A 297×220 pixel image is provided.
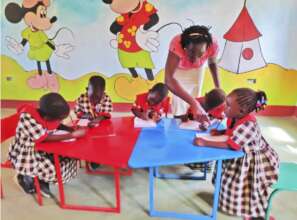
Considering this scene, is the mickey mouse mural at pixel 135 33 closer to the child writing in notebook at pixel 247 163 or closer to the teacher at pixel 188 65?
the teacher at pixel 188 65

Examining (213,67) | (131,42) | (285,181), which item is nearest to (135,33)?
(131,42)

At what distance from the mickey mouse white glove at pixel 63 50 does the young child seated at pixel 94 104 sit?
171 cm

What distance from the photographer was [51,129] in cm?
177

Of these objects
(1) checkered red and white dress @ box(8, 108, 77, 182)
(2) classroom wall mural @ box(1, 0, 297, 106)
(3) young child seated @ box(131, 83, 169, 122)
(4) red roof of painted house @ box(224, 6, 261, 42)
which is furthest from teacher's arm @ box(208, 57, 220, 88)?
(1) checkered red and white dress @ box(8, 108, 77, 182)

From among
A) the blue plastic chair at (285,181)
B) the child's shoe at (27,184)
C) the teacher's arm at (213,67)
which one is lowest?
the child's shoe at (27,184)

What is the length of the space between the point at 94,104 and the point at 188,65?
2.97 ft

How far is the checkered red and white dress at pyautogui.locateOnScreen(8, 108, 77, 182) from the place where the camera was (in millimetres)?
1662

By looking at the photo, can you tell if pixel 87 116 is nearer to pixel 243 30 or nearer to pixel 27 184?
pixel 27 184

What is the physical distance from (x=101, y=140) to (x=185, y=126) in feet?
1.96

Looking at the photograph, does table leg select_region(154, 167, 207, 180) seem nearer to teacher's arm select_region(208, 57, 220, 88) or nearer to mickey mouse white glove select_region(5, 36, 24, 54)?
teacher's arm select_region(208, 57, 220, 88)

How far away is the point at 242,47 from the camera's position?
11.4 feet

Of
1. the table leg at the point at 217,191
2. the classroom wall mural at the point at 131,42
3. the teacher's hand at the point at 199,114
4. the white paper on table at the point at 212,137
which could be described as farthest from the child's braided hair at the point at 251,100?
the classroom wall mural at the point at 131,42

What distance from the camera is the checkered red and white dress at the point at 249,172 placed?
159cm

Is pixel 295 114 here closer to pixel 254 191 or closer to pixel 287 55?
pixel 287 55
